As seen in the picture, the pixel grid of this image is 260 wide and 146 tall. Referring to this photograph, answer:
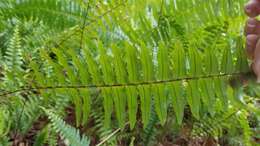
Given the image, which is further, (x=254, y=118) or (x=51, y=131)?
(x=254, y=118)

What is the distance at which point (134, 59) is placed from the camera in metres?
1.09

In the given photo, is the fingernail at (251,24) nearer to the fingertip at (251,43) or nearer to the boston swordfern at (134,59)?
the fingertip at (251,43)

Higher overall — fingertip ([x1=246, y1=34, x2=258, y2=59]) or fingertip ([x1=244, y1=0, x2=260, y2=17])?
fingertip ([x1=244, y1=0, x2=260, y2=17])

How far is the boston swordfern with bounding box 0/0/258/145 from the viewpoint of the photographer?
109cm

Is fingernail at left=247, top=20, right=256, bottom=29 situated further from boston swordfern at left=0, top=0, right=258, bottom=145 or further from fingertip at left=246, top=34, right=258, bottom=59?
boston swordfern at left=0, top=0, right=258, bottom=145

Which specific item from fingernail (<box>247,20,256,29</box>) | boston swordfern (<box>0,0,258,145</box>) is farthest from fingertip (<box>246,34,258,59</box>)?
boston swordfern (<box>0,0,258,145</box>)

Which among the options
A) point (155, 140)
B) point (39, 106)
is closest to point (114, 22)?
point (39, 106)

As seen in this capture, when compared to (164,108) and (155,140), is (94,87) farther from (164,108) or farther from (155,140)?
(155,140)

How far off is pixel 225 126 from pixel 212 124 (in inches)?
4.2

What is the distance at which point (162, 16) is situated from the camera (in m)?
1.52

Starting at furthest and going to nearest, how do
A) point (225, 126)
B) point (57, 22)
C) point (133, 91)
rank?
1. point (225, 126)
2. point (57, 22)
3. point (133, 91)

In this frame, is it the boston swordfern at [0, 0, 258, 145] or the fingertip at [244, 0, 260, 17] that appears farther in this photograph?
the boston swordfern at [0, 0, 258, 145]

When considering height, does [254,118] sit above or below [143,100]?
below

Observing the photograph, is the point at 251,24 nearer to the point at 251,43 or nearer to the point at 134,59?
the point at 251,43
